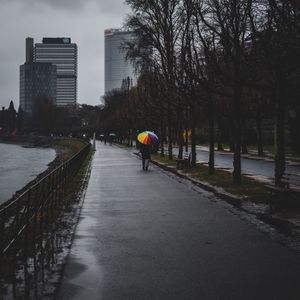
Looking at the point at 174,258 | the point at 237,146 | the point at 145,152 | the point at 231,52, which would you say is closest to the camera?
the point at 174,258

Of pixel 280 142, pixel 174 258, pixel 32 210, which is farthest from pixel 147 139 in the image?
pixel 174 258

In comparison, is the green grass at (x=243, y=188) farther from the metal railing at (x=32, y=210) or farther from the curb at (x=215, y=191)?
the metal railing at (x=32, y=210)

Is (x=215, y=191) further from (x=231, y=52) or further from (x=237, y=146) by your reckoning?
(x=231, y=52)

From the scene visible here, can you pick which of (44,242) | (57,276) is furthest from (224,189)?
(57,276)

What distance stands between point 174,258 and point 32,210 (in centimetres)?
272

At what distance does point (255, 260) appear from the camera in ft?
26.0

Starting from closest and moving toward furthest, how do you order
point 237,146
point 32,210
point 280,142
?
point 32,210 → point 280,142 → point 237,146

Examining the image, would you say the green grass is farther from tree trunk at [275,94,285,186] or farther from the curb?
tree trunk at [275,94,285,186]

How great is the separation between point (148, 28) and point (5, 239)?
97.9 feet

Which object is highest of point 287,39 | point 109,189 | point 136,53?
point 136,53

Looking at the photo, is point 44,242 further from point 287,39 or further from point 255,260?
point 287,39

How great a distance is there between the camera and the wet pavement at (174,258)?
6344 millimetres

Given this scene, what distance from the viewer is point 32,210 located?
9.35 m

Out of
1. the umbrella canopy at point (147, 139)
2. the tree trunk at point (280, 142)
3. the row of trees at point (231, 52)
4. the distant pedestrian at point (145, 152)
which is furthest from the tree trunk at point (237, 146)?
the distant pedestrian at point (145, 152)
